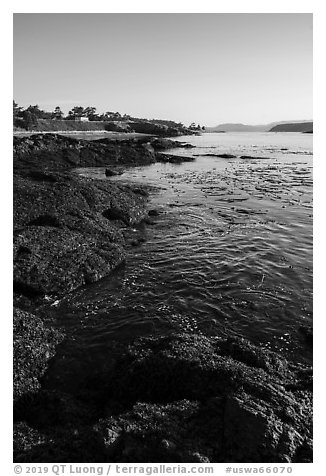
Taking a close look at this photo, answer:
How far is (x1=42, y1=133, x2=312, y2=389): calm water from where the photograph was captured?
29.6 feet

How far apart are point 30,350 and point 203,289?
6.11 m

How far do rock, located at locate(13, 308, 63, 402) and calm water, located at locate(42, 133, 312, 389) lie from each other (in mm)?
318

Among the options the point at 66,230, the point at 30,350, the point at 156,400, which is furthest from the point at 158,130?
the point at 156,400

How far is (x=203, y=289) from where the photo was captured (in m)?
11.7

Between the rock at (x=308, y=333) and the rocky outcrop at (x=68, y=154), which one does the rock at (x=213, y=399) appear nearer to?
the rock at (x=308, y=333)

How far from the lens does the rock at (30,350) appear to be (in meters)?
7.05

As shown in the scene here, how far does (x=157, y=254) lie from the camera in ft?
48.6

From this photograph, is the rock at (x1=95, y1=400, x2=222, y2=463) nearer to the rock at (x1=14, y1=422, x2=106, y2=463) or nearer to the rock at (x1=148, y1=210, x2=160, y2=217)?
the rock at (x1=14, y1=422, x2=106, y2=463)

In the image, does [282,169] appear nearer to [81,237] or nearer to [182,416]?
[81,237]

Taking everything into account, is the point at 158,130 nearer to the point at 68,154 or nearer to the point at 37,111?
the point at 37,111

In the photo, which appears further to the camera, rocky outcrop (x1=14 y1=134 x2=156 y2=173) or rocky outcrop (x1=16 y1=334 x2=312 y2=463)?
rocky outcrop (x1=14 y1=134 x2=156 y2=173)

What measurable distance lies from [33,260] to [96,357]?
497 centimetres

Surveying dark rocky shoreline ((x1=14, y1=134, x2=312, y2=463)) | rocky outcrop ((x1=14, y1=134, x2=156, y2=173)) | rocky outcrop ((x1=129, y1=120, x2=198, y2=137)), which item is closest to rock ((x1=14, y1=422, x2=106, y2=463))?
dark rocky shoreline ((x1=14, y1=134, x2=312, y2=463))
